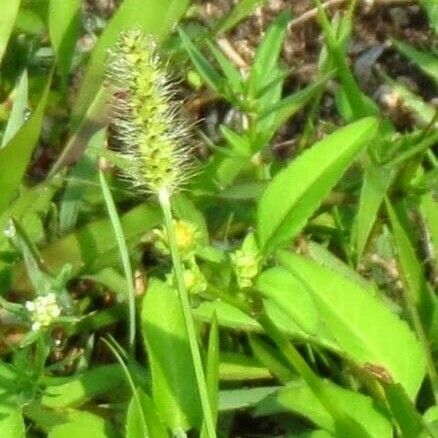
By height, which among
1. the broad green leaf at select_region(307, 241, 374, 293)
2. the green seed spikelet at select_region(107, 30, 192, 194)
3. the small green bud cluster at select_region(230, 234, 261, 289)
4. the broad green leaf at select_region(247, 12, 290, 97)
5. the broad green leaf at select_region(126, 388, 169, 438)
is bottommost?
the broad green leaf at select_region(126, 388, 169, 438)

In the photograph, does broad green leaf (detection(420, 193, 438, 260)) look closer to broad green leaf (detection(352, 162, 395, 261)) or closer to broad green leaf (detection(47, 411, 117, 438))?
broad green leaf (detection(352, 162, 395, 261))

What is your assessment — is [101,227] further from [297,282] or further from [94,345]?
[297,282]

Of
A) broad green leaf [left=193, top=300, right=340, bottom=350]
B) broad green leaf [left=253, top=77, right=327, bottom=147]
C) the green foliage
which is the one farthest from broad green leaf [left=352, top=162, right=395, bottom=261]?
broad green leaf [left=193, top=300, right=340, bottom=350]

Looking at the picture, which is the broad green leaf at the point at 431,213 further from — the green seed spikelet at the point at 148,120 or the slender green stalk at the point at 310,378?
the green seed spikelet at the point at 148,120

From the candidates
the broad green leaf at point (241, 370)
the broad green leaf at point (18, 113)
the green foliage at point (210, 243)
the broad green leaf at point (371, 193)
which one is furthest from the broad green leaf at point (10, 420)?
the broad green leaf at point (371, 193)

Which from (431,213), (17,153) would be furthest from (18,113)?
(431,213)

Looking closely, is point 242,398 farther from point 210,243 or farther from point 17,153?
point 17,153
